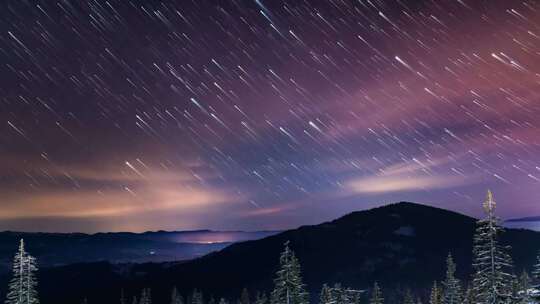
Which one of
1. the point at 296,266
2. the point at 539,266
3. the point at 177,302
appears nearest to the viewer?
the point at 539,266

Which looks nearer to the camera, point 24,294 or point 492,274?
point 492,274

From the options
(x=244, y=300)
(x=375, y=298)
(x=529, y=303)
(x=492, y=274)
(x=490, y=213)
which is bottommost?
(x=244, y=300)

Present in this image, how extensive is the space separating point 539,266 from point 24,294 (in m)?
30.0

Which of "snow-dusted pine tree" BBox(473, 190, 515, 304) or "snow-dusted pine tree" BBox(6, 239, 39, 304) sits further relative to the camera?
"snow-dusted pine tree" BBox(6, 239, 39, 304)

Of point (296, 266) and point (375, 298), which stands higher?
point (296, 266)

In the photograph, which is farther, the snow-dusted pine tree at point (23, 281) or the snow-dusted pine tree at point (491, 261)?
the snow-dusted pine tree at point (23, 281)

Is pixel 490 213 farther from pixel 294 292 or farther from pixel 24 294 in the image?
pixel 24 294

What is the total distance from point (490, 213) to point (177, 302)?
112 m

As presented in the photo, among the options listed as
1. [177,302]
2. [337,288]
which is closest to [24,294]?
[337,288]

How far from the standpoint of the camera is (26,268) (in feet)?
115

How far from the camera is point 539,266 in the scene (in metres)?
28.2

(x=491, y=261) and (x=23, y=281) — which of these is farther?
(x=23, y=281)

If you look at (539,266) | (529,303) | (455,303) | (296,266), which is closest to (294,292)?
(296,266)

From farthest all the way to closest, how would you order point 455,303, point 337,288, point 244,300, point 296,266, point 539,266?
point 244,300 → point 455,303 → point 337,288 → point 296,266 → point 539,266
